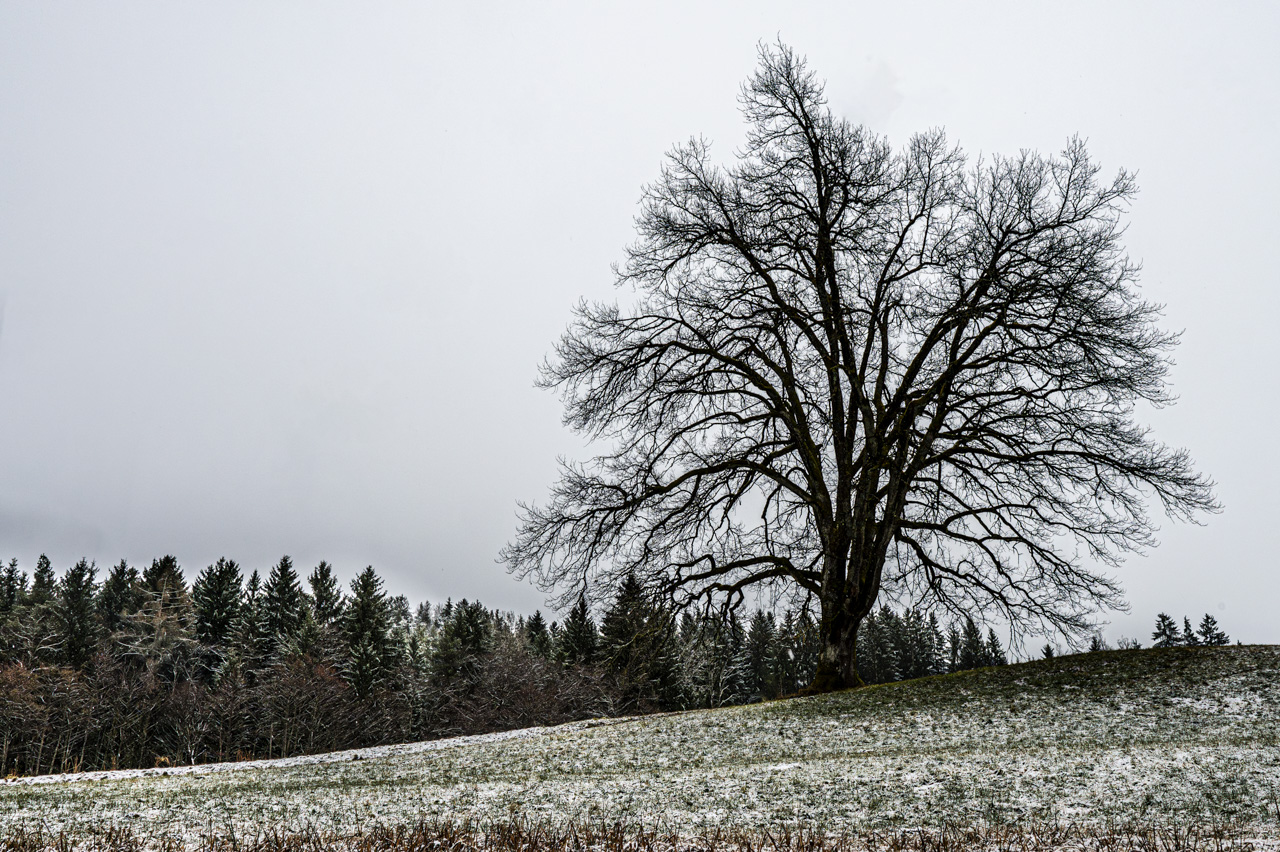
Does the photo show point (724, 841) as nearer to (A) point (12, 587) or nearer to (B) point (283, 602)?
(B) point (283, 602)

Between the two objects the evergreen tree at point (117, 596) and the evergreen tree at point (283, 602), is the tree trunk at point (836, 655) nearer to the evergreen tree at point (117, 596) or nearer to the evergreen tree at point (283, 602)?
the evergreen tree at point (283, 602)

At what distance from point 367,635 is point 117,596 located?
3298 cm

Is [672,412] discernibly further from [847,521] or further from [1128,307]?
[1128,307]

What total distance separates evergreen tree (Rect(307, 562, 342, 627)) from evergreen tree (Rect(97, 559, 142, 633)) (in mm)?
14393

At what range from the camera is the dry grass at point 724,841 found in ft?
18.8

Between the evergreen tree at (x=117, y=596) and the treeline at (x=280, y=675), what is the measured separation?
20.8 inches

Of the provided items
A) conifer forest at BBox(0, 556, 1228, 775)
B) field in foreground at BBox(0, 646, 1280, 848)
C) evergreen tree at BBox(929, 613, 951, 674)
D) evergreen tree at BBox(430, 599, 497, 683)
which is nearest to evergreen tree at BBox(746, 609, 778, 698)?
conifer forest at BBox(0, 556, 1228, 775)

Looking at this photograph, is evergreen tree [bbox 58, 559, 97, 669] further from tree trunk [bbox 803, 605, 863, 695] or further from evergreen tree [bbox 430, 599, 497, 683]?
tree trunk [bbox 803, 605, 863, 695]

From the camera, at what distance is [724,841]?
6.29 metres

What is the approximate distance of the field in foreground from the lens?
7.52m

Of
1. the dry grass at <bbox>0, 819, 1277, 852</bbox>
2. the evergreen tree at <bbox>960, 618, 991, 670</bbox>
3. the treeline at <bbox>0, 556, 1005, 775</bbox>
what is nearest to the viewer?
the dry grass at <bbox>0, 819, 1277, 852</bbox>

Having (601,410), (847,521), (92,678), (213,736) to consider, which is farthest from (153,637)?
(847,521)

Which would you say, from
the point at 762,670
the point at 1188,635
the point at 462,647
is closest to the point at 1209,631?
the point at 1188,635

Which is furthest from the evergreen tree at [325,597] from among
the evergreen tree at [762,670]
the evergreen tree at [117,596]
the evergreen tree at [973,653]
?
the evergreen tree at [973,653]
